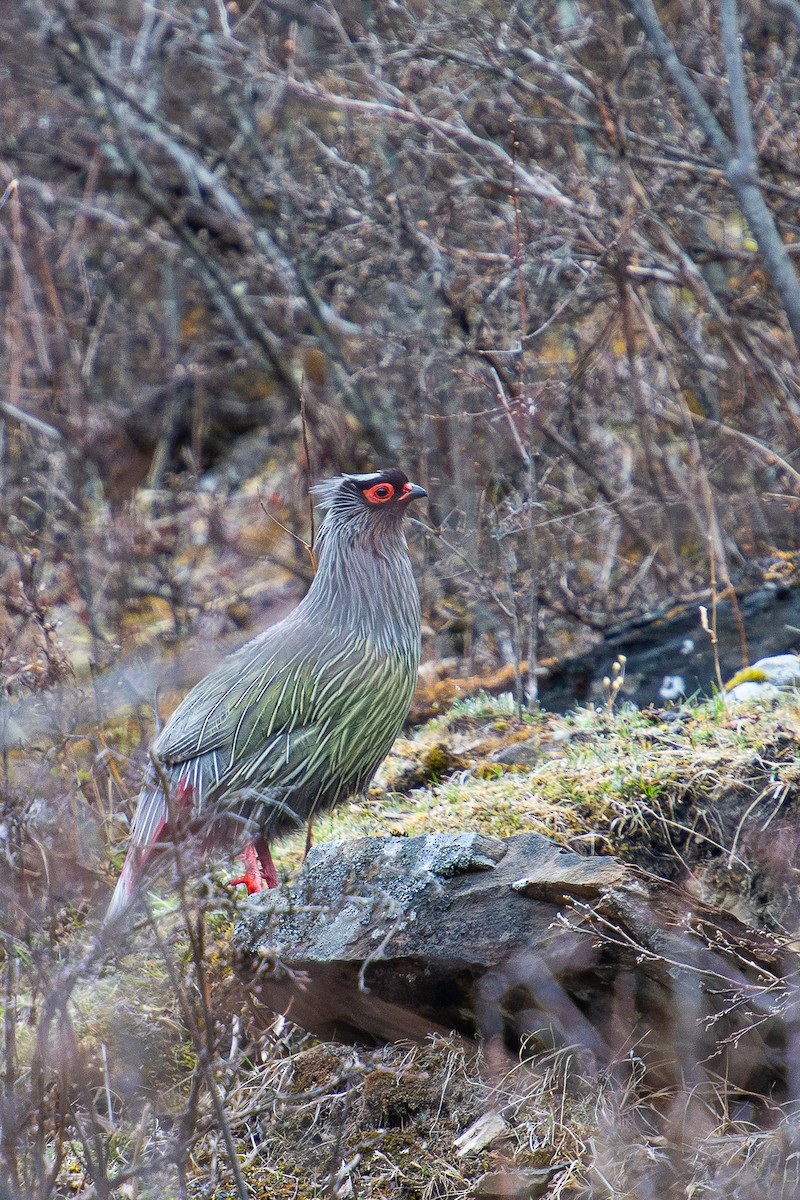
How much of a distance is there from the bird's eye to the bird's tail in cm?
150

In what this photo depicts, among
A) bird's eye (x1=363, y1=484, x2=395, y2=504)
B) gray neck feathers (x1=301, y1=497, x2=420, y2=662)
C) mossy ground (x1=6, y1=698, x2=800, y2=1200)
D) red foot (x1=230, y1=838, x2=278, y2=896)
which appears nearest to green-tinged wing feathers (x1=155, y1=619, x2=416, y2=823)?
gray neck feathers (x1=301, y1=497, x2=420, y2=662)

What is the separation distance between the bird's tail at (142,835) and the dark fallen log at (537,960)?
539mm

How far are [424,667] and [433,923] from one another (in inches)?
166

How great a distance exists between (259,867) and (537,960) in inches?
53.8

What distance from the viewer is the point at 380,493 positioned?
5.04 m

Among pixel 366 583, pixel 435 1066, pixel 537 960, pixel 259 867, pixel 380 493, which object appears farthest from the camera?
pixel 380 493

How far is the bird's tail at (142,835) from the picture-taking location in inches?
155

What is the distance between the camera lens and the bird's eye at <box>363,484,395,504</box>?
5031 mm

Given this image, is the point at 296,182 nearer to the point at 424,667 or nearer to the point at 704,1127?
the point at 424,667

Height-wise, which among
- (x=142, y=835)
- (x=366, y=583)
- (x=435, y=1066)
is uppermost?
(x=366, y=583)

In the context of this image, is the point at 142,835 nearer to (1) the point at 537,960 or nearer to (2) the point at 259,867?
(2) the point at 259,867

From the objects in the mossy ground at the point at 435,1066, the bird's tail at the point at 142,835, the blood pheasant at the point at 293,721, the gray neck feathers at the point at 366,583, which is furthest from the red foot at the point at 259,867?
the gray neck feathers at the point at 366,583

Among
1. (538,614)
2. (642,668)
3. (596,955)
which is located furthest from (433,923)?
(538,614)

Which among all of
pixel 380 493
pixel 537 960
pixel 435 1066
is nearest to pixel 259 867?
pixel 435 1066
